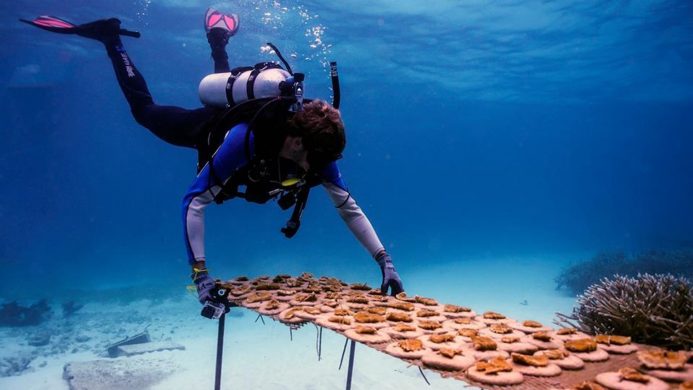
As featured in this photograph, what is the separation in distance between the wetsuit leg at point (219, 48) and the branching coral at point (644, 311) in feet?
20.6

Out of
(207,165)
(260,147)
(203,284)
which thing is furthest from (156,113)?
(203,284)

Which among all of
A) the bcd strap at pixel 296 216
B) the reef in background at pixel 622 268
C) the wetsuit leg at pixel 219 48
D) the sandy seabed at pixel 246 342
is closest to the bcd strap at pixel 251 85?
the bcd strap at pixel 296 216

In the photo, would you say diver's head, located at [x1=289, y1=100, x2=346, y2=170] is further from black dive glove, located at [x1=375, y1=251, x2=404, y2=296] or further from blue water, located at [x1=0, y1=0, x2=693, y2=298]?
blue water, located at [x1=0, y1=0, x2=693, y2=298]

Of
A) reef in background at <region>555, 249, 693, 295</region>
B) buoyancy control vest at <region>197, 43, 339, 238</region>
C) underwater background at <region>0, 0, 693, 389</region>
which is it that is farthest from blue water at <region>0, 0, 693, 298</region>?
buoyancy control vest at <region>197, 43, 339, 238</region>

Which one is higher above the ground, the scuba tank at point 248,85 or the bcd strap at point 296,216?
the scuba tank at point 248,85

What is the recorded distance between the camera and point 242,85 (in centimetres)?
462

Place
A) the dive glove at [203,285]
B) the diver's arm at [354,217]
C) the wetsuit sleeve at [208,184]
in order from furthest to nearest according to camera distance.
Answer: the diver's arm at [354,217] < the wetsuit sleeve at [208,184] < the dive glove at [203,285]

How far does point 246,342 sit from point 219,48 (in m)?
10.4

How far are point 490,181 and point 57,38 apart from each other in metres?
154

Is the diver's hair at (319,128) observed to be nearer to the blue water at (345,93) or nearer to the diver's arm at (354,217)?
the diver's arm at (354,217)

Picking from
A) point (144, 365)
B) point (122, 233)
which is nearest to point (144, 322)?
point (144, 365)

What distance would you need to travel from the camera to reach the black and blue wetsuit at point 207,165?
13.4ft

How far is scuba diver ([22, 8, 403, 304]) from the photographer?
13.2ft

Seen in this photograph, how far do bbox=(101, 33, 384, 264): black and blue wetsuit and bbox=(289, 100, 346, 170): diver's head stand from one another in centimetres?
55
